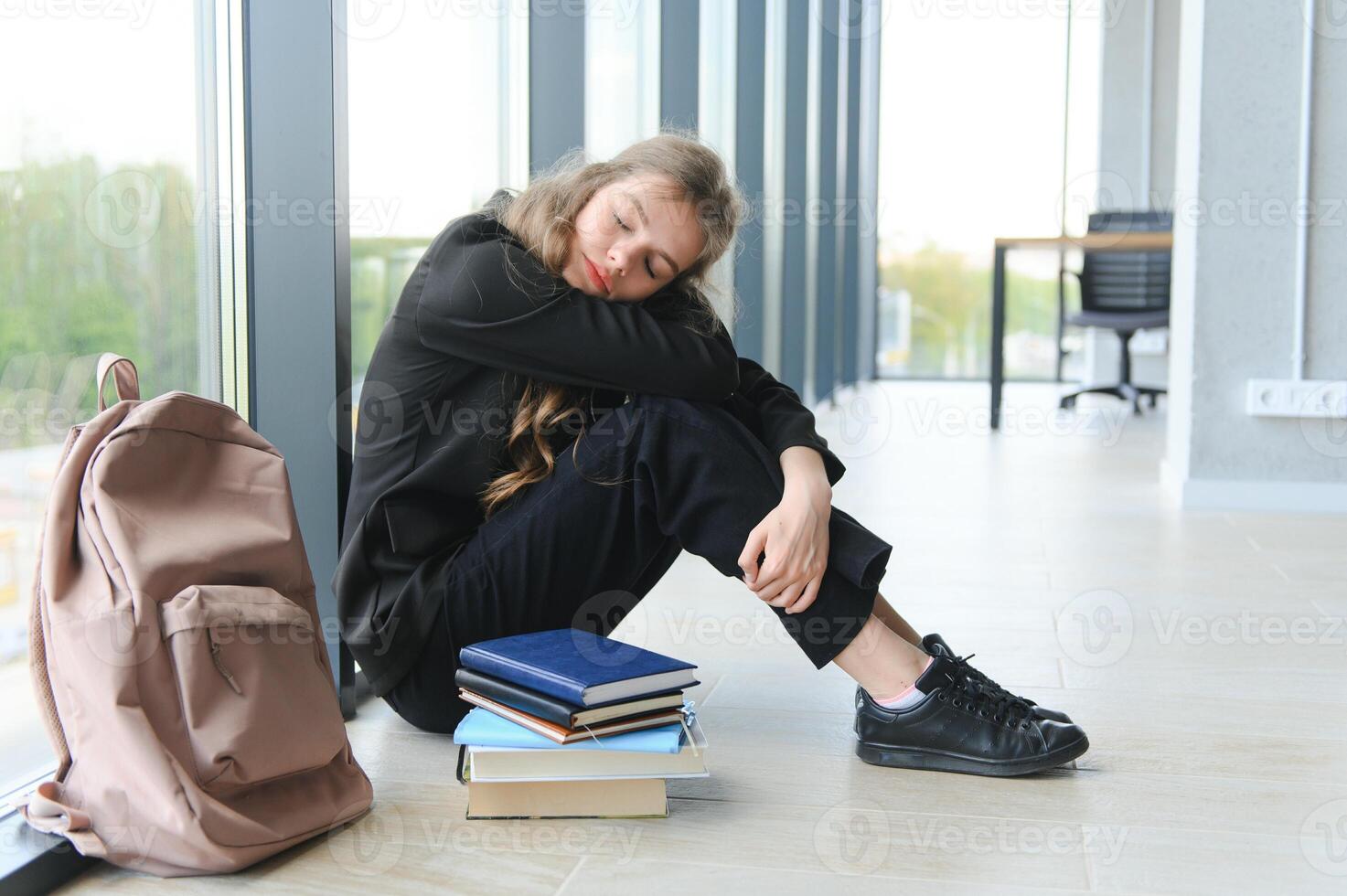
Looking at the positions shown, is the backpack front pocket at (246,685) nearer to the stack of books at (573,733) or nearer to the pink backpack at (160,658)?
the pink backpack at (160,658)

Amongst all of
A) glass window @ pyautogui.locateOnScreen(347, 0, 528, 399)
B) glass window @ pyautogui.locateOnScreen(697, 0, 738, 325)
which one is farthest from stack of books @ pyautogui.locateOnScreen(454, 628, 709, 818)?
glass window @ pyautogui.locateOnScreen(697, 0, 738, 325)

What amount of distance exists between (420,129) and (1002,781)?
135cm

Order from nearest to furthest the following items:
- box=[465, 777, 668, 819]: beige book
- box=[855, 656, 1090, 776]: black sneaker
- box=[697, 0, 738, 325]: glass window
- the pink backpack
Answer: the pink backpack
box=[465, 777, 668, 819]: beige book
box=[855, 656, 1090, 776]: black sneaker
box=[697, 0, 738, 325]: glass window

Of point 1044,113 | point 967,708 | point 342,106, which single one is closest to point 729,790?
point 967,708

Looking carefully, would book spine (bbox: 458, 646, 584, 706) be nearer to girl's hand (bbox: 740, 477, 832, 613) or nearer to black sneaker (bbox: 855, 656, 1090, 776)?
girl's hand (bbox: 740, 477, 832, 613)

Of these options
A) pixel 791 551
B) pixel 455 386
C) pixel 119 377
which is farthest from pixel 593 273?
pixel 119 377

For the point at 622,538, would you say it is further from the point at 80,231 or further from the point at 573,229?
the point at 80,231

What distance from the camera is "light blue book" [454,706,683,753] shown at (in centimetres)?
120

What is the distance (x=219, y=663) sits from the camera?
3.50 ft

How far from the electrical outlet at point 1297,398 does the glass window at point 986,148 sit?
4.46 metres

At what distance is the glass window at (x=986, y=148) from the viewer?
772cm

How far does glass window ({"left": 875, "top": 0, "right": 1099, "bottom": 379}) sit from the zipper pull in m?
7.03

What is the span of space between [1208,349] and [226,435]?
9.11 ft

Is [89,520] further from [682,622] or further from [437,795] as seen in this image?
[682,622]
